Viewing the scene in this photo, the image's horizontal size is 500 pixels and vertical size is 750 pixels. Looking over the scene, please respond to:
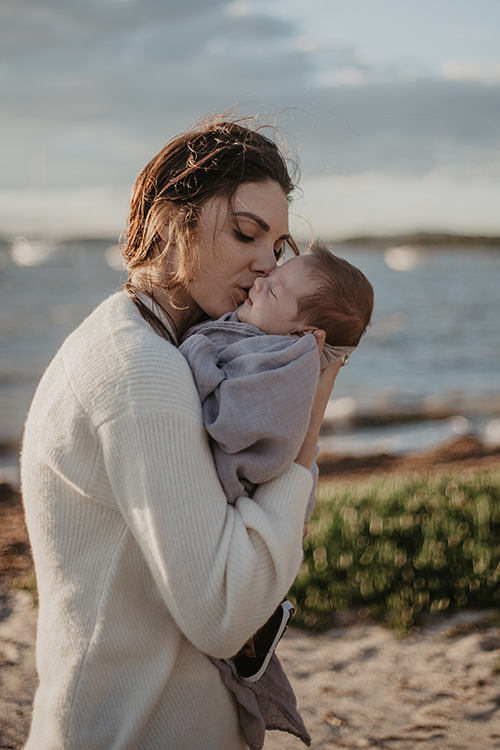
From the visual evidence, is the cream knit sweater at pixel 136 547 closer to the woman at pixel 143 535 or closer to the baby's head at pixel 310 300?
the woman at pixel 143 535

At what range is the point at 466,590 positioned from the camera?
4.39m

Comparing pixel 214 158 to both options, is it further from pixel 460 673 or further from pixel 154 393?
pixel 460 673

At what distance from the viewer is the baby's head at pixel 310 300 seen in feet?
6.95

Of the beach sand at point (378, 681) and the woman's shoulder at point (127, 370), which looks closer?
the woman's shoulder at point (127, 370)

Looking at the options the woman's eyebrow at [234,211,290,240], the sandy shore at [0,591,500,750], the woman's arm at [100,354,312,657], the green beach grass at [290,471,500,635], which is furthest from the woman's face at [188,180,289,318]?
the green beach grass at [290,471,500,635]

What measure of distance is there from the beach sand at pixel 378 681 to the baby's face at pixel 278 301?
7.41 feet

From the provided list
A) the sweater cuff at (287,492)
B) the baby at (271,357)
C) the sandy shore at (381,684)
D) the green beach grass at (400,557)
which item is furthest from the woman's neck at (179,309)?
the green beach grass at (400,557)

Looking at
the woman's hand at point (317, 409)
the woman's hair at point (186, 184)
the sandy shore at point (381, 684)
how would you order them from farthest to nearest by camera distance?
the sandy shore at point (381, 684), the woman's hair at point (186, 184), the woman's hand at point (317, 409)

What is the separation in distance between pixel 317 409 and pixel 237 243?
61 centimetres

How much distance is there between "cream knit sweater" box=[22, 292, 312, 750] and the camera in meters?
1.53

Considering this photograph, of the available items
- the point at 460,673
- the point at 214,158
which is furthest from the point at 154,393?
the point at 460,673

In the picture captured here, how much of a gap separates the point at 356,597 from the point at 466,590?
0.74 m

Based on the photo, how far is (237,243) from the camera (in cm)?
214

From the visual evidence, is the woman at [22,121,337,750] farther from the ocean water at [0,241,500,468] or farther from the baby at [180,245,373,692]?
the ocean water at [0,241,500,468]
